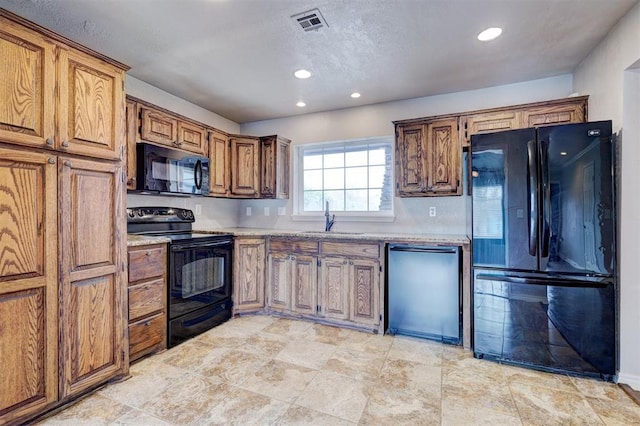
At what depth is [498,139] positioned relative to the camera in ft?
8.16

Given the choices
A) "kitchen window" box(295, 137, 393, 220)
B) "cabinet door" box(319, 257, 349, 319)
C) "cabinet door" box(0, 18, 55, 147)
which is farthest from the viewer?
"kitchen window" box(295, 137, 393, 220)

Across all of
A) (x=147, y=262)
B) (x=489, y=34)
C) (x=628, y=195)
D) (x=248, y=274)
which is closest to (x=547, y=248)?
(x=628, y=195)

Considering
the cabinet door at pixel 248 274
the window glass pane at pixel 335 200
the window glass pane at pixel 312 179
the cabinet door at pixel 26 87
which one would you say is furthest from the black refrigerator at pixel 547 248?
the cabinet door at pixel 26 87

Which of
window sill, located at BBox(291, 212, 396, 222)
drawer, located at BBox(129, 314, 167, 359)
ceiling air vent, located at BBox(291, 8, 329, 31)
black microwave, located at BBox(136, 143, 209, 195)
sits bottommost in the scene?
drawer, located at BBox(129, 314, 167, 359)

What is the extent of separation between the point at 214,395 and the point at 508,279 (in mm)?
2336

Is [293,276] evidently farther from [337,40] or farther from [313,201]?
[337,40]

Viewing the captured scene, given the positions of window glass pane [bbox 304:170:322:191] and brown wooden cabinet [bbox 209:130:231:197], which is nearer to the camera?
brown wooden cabinet [bbox 209:130:231:197]

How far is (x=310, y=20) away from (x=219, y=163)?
7.16 feet

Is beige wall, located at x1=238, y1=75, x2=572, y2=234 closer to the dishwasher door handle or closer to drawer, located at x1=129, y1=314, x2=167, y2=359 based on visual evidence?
the dishwasher door handle

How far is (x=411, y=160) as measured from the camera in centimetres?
321

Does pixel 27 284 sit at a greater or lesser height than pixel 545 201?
lesser

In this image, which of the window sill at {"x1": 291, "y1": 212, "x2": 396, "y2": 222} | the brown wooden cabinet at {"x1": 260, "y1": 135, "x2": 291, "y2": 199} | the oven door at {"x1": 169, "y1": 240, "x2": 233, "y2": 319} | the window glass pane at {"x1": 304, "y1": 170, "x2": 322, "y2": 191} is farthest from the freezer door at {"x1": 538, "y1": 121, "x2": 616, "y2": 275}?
the oven door at {"x1": 169, "y1": 240, "x2": 233, "y2": 319}

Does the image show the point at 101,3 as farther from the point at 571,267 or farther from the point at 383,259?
the point at 571,267

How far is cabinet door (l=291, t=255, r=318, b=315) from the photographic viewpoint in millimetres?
3283
